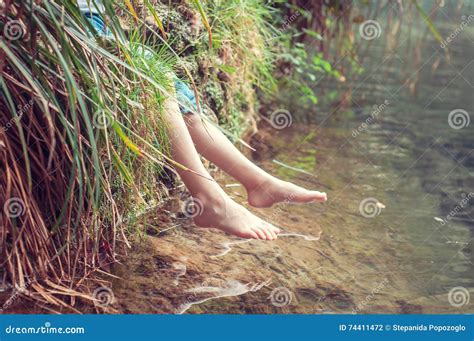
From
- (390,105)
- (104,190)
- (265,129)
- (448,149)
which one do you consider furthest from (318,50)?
(104,190)

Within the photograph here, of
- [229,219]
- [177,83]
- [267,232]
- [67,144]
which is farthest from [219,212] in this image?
[67,144]

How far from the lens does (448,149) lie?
331 centimetres

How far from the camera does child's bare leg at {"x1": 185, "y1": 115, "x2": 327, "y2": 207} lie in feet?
7.44

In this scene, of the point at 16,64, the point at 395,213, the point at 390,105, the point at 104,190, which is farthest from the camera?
the point at 390,105

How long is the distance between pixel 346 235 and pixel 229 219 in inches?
16.5

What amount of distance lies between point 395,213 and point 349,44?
→ 1561mm

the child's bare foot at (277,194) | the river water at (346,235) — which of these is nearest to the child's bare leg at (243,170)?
the child's bare foot at (277,194)

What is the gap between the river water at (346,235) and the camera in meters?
→ 1.93

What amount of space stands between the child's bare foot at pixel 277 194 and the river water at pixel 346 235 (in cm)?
11

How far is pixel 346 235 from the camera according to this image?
2.39 metres

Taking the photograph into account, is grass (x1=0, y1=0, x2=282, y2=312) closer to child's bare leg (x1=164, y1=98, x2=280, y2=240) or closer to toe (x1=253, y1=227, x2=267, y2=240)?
child's bare leg (x1=164, y1=98, x2=280, y2=240)

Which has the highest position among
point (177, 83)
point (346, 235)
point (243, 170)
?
point (177, 83)

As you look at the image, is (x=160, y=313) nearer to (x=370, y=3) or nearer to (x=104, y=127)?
(x=104, y=127)

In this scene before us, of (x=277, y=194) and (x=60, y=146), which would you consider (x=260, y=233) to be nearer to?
(x=277, y=194)
